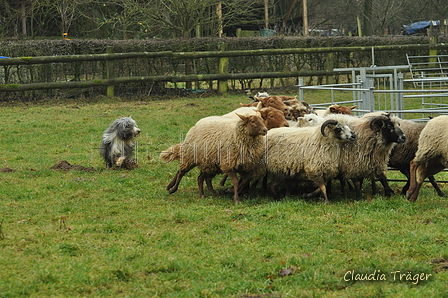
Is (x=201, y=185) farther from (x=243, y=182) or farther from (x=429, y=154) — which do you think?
(x=429, y=154)

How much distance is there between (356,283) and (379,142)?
348 cm

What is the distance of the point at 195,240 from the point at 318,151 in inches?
106

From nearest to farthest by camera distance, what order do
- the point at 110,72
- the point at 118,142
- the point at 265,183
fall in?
the point at 265,183 < the point at 118,142 < the point at 110,72

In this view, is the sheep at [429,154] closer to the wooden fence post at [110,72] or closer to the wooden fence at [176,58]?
the wooden fence at [176,58]

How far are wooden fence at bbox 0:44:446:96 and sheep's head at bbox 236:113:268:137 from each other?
1150cm

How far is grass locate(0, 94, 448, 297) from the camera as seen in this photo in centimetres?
504

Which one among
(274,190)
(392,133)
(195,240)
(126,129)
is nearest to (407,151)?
(392,133)

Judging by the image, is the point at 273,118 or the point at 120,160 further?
the point at 120,160

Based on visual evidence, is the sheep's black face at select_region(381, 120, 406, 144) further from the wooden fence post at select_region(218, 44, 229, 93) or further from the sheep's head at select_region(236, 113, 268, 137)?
the wooden fence post at select_region(218, 44, 229, 93)

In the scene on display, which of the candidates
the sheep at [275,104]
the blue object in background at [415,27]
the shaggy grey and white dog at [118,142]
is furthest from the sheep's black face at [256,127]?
the blue object in background at [415,27]

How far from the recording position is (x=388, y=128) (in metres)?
8.06

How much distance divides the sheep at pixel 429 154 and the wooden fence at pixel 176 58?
11172mm

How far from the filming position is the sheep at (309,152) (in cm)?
814

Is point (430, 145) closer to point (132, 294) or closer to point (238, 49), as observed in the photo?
point (132, 294)
